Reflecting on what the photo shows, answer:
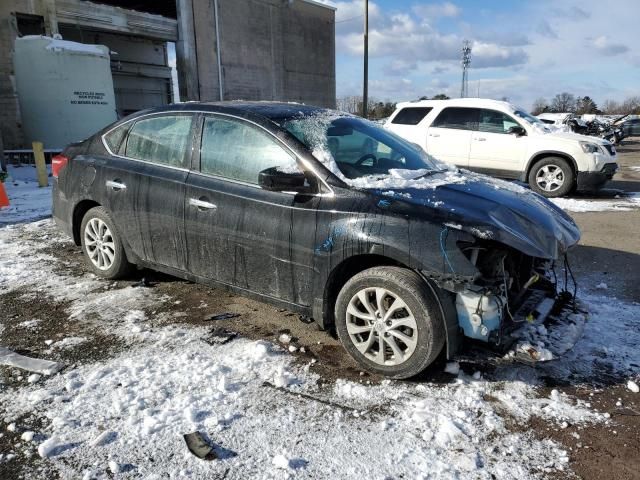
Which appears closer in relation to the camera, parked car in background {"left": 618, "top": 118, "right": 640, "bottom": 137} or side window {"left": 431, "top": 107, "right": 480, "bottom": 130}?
side window {"left": 431, "top": 107, "right": 480, "bottom": 130}

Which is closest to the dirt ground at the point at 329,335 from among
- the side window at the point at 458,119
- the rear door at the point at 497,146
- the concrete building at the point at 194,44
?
the rear door at the point at 497,146

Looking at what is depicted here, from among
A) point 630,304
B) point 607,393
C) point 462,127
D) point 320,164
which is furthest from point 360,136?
point 462,127

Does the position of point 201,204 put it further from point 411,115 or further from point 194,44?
point 194,44

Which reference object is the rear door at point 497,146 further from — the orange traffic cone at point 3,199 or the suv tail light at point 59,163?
the orange traffic cone at point 3,199

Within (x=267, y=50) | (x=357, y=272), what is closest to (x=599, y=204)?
(x=357, y=272)

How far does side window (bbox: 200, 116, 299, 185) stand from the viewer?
364cm

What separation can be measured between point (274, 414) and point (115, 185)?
2.77 meters

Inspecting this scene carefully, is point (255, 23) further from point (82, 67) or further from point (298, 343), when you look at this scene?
point (298, 343)

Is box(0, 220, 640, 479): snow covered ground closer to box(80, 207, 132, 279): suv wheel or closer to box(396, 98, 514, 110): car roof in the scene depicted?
box(80, 207, 132, 279): suv wheel

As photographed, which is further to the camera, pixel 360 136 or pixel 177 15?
pixel 177 15

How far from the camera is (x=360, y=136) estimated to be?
4.13 metres

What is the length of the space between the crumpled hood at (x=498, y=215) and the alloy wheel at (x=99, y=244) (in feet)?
9.51

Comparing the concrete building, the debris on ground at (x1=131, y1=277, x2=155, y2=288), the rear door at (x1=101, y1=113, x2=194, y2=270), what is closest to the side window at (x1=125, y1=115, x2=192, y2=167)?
the rear door at (x1=101, y1=113, x2=194, y2=270)

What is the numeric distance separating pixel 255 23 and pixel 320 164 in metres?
27.9
